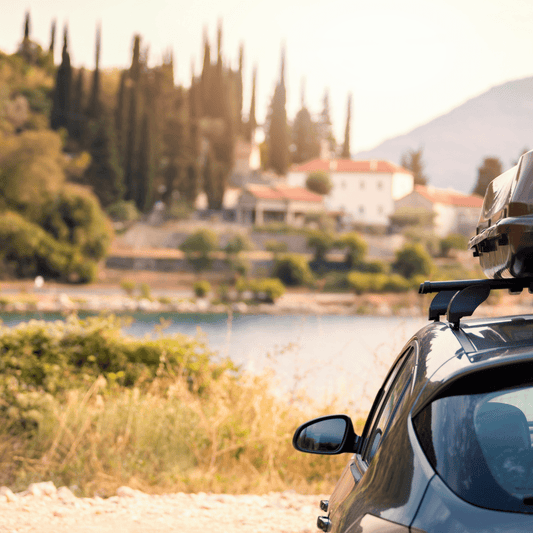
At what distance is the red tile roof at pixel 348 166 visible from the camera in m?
83.9

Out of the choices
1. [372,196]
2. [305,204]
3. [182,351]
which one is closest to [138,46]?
[305,204]

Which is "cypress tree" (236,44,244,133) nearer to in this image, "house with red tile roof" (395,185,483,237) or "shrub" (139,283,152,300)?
"house with red tile roof" (395,185,483,237)

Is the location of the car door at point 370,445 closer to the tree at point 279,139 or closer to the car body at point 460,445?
the car body at point 460,445

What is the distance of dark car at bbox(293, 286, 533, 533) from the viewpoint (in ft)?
3.57

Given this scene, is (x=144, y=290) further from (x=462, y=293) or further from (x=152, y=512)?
(x=462, y=293)

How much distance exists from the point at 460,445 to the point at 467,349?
0.21 metres

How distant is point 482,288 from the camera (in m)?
1.53

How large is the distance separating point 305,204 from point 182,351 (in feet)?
216

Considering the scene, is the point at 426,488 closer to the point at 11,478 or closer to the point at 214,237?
the point at 11,478

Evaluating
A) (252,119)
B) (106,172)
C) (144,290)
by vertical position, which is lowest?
(144,290)

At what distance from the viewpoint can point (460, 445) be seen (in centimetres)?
116

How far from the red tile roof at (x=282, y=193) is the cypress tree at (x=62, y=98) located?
62.6ft

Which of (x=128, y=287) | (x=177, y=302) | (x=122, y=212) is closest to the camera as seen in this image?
(x=177, y=302)

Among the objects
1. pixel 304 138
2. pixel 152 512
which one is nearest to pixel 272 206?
pixel 304 138
